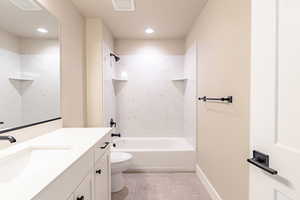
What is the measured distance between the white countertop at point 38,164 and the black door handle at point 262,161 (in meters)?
0.87

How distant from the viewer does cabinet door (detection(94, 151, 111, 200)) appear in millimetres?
1493

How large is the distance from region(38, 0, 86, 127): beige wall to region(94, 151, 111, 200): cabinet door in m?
0.77

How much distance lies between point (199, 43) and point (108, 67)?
1515mm

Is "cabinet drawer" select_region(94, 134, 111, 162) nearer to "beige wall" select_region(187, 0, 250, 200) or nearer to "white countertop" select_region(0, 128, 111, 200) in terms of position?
"white countertop" select_region(0, 128, 111, 200)

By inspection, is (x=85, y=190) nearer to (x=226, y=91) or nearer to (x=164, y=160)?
(x=226, y=91)

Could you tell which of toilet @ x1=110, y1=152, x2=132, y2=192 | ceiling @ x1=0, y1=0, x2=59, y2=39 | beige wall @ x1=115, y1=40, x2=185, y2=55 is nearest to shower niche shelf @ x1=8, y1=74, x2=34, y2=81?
ceiling @ x1=0, y1=0, x2=59, y2=39

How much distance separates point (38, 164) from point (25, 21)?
119 centimetres

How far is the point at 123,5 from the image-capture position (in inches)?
94.2

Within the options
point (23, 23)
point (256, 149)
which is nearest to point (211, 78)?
point (256, 149)

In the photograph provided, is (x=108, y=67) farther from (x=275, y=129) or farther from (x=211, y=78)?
(x=275, y=129)

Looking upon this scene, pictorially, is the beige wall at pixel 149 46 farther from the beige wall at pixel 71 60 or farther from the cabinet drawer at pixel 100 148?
the cabinet drawer at pixel 100 148

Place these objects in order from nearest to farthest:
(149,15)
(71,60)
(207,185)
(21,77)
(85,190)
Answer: (85,190)
(21,77)
(71,60)
(207,185)
(149,15)

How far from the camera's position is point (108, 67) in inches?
127

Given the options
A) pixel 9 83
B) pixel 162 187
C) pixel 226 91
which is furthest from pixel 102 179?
pixel 226 91
